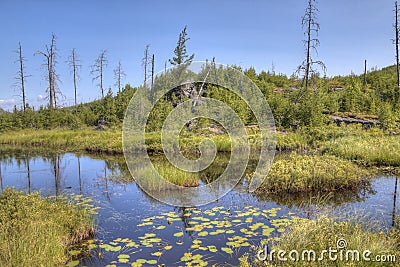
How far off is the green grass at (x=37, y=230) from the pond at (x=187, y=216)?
1.68 ft

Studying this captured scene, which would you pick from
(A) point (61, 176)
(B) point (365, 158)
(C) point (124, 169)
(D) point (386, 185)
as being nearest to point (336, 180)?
(D) point (386, 185)

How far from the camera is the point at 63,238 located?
594cm

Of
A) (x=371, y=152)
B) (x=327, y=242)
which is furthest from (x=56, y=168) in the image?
(x=371, y=152)

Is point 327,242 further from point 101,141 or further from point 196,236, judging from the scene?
point 101,141

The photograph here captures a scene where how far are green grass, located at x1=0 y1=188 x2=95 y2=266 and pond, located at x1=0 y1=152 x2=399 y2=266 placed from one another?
1.68ft

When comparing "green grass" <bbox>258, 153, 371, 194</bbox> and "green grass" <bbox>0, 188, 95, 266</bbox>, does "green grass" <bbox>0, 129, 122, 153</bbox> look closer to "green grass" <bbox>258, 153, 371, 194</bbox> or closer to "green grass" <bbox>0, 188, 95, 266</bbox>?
"green grass" <bbox>258, 153, 371, 194</bbox>

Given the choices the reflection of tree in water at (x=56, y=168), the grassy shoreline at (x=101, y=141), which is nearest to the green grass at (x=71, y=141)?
the grassy shoreline at (x=101, y=141)

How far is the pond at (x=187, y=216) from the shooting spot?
5613mm

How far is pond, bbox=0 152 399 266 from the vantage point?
5613 mm

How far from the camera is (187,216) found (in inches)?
299

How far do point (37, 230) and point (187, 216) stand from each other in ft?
11.2

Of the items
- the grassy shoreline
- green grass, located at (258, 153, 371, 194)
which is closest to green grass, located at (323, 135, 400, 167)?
the grassy shoreline

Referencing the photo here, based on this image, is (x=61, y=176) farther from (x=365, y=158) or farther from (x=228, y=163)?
(x=365, y=158)

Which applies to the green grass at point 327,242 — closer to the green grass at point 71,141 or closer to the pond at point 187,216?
the pond at point 187,216
